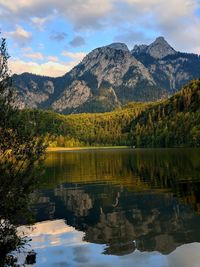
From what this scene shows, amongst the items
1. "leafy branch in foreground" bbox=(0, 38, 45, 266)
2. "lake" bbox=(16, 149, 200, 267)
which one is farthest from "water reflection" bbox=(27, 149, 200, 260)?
"leafy branch in foreground" bbox=(0, 38, 45, 266)

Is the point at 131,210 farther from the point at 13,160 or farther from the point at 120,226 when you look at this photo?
the point at 13,160

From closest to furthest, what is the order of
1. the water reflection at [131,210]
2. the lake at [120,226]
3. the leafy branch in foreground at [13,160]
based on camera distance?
the leafy branch in foreground at [13,160] → the lake at [120,226] → the water reflection at [131,210]

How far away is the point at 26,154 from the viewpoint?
26.2m

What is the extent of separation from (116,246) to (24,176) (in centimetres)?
1036

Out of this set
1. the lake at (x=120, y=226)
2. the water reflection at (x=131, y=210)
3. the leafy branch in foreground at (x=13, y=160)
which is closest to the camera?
the leafy branch in foreground at (x=13, y=160)

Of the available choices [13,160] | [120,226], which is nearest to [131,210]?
[120,226]

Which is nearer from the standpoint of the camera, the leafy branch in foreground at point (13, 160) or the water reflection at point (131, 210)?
the leafy branch in foreground at point (13, 160)

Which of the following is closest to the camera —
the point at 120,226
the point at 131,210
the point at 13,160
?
the point at 13,160

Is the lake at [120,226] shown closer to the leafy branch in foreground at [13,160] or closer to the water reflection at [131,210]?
the water reflection at [131,210]

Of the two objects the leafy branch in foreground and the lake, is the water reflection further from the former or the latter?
the leafy branch in foreground

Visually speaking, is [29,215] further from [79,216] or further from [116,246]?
[79,216]

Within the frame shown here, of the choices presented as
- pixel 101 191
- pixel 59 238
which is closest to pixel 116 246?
pixel 59 238

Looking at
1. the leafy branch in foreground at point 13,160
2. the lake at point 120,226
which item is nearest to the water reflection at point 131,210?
the lake at point 120,226

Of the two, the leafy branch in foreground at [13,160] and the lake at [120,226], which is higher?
the leafy branch in foreground at [13,160]
